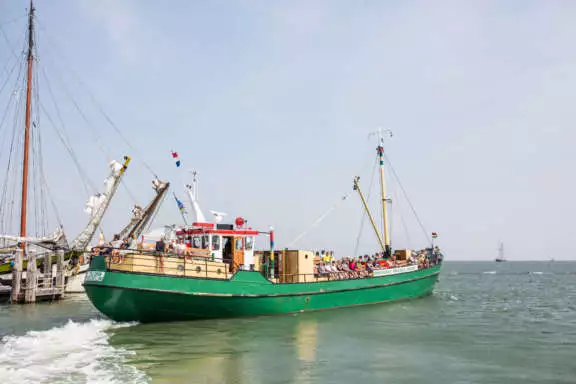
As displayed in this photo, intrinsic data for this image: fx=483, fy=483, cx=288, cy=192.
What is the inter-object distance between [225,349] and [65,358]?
450cm

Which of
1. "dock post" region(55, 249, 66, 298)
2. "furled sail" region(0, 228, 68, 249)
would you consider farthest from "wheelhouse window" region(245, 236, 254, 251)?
"dock post" region(55, 249, 66, 298)

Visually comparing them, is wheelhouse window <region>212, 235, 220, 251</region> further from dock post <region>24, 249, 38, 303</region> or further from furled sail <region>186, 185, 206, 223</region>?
dock post <region>24, 249, 38, 303</region>

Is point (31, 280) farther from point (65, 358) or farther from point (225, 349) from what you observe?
point (225, 349)

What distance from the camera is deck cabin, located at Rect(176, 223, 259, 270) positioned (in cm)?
2133

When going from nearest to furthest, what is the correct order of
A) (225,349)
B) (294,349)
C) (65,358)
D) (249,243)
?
(65,358) < (225,349) < (294,349) < (249,243)

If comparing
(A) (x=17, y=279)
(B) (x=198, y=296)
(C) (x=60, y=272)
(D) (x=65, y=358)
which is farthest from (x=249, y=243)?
(A) (x=17, y=279)

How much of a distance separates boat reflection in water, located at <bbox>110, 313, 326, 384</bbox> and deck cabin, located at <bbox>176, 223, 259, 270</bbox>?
288 cm

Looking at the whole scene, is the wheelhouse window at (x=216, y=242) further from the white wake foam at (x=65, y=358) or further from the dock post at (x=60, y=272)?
the dock post at (x=60, y=272)

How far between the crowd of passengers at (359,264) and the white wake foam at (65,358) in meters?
10.9

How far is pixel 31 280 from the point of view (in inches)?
1120

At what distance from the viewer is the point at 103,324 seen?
745 inches

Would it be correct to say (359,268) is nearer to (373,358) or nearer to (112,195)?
(373,358)

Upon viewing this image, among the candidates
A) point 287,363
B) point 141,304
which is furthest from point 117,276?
point 287,363

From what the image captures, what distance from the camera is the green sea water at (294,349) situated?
12031 millimetres
